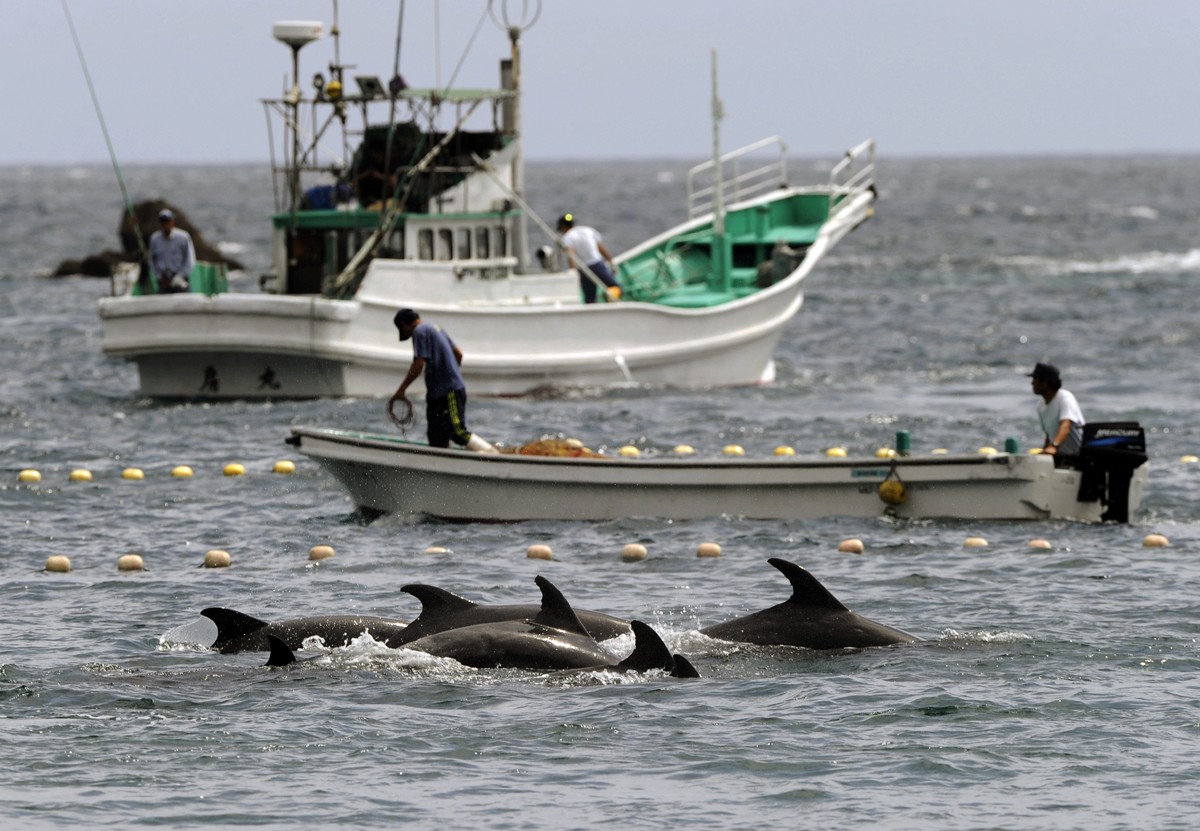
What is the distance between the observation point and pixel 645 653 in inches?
444

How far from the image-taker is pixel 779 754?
10297 millimetres

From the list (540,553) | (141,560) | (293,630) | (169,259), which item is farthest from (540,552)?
(169,259)

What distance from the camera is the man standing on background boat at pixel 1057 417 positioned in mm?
16266

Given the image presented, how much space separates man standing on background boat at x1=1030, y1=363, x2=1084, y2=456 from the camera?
1627 cm

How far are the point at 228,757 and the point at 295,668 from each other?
1.47 meters

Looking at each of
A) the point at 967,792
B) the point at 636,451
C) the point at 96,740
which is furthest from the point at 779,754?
the point at 636,451

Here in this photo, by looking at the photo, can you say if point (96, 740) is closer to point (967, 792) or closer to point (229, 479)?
point (967, 792)

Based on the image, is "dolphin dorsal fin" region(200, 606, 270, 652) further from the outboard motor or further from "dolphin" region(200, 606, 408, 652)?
the outboard motor

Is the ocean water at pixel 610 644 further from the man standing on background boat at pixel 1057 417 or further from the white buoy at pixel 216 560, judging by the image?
the man standing on background boat at pixel 1057 417

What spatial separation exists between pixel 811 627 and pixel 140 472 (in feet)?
30.9

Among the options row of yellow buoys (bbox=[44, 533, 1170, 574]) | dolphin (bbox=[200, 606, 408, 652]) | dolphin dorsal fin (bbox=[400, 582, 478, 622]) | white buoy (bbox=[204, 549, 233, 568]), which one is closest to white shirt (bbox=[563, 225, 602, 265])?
row of yellow buoys (bbox=[44, 533, 1170, 574])

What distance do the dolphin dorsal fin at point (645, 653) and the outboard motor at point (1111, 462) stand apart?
6023mm

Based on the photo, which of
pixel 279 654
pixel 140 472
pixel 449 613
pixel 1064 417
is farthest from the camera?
pixel 140 472

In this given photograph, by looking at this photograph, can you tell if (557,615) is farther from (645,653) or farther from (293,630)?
(293,630)
